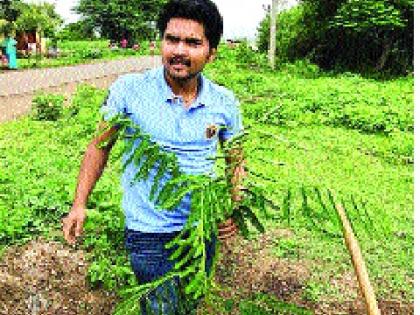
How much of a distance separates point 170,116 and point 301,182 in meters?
0.77

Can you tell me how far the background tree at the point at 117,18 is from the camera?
32406mm

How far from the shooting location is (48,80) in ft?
48.4

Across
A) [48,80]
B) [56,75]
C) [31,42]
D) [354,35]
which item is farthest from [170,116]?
[31,42]

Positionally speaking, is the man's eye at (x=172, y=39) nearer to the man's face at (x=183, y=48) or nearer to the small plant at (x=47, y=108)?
the man's face at (x=183, y=48)

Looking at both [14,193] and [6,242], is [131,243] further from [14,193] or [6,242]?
[14,193]

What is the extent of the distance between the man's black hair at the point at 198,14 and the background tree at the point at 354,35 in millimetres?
16220

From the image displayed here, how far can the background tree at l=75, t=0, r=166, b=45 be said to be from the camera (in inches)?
1276

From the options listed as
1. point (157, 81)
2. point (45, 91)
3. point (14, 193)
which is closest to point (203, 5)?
point (157, 81)

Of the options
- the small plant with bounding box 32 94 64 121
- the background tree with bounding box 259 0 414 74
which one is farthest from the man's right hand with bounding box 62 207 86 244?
Result: the background tree with bounding box 259 0 414 74

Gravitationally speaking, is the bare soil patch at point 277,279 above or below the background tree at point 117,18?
below

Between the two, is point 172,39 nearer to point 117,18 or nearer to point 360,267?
point 360,267

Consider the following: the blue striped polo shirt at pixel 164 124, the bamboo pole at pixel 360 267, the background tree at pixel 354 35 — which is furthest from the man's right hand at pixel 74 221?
the background tree at pixel 354 35

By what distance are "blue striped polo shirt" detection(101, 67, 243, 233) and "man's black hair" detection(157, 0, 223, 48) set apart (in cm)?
18

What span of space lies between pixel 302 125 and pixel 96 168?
25.7ft
